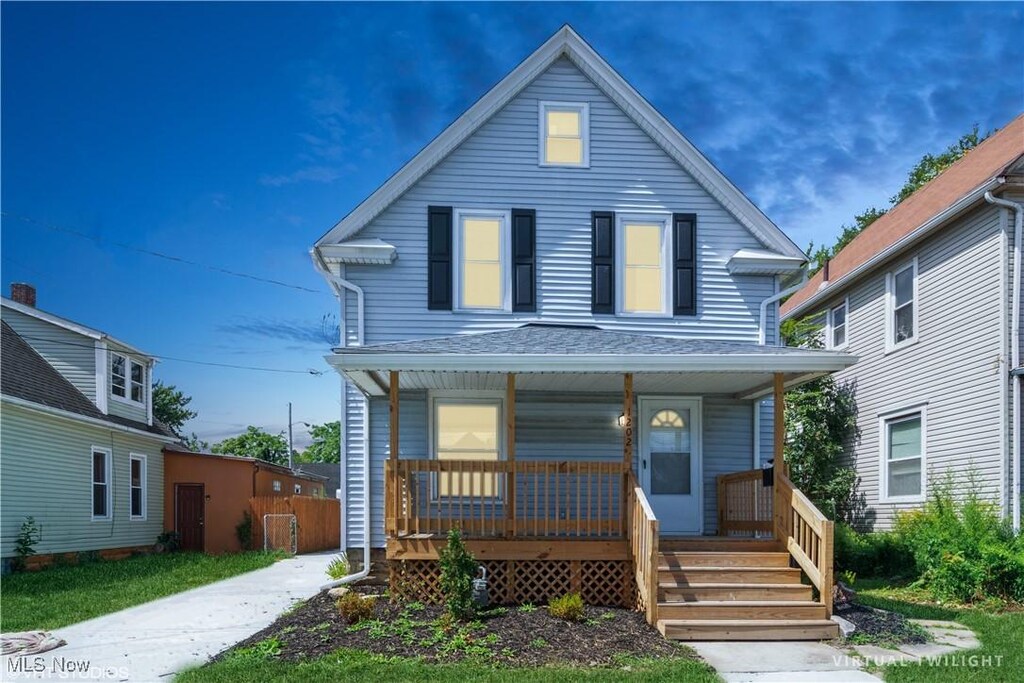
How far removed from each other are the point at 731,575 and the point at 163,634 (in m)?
6.28

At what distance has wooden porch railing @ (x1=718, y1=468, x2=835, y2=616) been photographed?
28.4ft

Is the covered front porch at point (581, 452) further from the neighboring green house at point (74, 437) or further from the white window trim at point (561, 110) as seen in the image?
the neighboring green house at point (74, 437)

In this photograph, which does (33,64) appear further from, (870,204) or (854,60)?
(870,204)

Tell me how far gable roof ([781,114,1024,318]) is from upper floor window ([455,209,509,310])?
22.8 ft

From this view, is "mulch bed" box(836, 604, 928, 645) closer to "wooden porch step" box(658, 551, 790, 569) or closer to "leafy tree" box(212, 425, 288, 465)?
"wooden porch step" box(658, 551, 790, 569)

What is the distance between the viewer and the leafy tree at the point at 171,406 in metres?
40.0

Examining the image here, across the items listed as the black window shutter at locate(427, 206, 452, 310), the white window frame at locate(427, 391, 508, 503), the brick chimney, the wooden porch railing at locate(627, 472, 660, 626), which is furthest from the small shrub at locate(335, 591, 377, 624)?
the brick chimney

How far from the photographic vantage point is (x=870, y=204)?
28.1 meters

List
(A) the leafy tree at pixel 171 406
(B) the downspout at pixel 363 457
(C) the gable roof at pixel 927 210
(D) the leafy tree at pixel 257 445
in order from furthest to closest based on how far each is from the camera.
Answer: (D) the leafy tree at pixel 257 445 < (A) the leafy tree at pixel 171 406 < (C) the gable roof at pixel 927 210 < (B) the downspout at pixel 363 457

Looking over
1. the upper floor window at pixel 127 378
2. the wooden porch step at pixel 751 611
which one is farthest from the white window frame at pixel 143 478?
the wooden porch step at pixel 751 611

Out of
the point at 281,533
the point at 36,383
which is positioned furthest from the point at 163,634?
the point at 281,533

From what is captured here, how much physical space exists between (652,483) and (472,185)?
516 centimetres

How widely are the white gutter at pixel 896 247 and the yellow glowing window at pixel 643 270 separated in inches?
176

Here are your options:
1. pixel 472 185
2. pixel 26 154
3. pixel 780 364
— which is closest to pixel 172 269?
pixel 26 154
